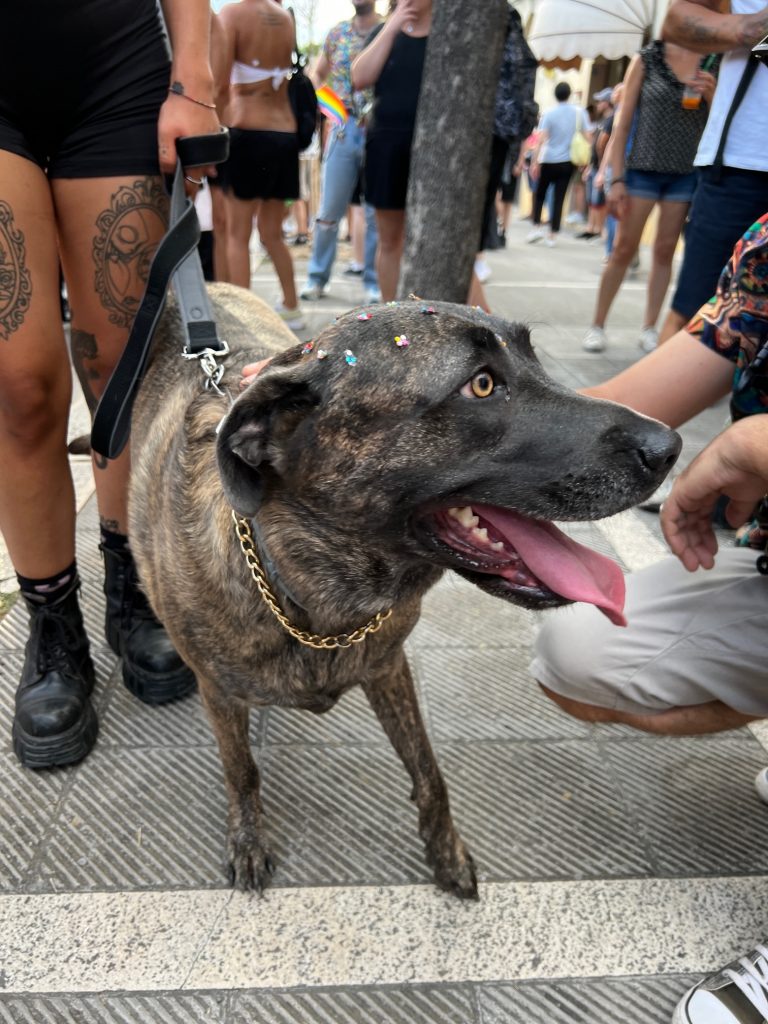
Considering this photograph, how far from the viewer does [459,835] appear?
2.21 m

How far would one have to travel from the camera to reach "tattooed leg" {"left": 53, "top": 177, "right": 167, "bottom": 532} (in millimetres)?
2199

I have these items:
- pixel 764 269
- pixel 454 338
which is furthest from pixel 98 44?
pixel 764 269

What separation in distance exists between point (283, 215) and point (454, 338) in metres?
5.48

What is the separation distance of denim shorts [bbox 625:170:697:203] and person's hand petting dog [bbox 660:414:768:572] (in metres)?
4.55

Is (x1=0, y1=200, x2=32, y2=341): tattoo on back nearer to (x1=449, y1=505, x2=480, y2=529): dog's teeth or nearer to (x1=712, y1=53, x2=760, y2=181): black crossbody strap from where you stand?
(x1=449, y1=505, x2=480, y2=529): dog's teeth

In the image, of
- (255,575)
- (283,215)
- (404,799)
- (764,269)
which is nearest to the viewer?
(255,575)

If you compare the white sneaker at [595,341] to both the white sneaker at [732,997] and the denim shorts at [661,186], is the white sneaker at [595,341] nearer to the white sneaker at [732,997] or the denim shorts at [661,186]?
the denim shorts at [661,186]

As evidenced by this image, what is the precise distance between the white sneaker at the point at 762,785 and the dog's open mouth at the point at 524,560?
1.21 meters

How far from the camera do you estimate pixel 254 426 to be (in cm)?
156

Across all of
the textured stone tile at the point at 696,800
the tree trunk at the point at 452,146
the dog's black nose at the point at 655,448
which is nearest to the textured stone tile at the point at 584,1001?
the textured stone tile at the point at 696,800

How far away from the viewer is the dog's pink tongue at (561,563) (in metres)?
1.56

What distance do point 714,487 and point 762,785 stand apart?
3.80ft

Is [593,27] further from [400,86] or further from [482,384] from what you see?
[482,384]

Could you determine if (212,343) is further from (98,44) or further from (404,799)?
(404,799)
